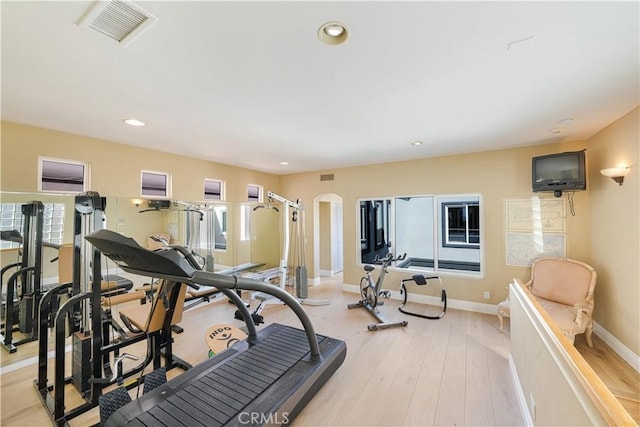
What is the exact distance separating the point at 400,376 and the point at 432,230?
2.95 m

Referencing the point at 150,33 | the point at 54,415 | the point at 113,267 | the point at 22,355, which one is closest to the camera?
the point at 150,33

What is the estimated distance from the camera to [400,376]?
103 inches

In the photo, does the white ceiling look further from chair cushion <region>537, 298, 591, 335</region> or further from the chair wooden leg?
the chair wooden leg

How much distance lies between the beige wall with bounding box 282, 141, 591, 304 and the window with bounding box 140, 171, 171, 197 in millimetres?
3564

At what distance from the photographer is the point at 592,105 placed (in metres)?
2.54

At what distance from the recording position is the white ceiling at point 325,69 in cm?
139

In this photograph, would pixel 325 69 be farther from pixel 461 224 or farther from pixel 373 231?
pixel 373 231

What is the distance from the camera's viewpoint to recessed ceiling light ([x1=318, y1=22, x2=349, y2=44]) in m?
1.46

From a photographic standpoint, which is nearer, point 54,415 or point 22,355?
point 54,415

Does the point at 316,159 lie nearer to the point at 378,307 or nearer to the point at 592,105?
the point at 378,307

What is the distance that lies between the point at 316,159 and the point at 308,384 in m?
3.98

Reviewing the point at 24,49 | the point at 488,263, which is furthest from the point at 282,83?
the point at 488,263

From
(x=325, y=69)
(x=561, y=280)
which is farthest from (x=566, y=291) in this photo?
(x=325, y=69)

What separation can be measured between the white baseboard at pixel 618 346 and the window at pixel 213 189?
6125 mm
